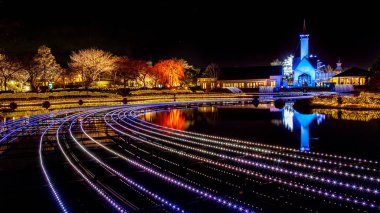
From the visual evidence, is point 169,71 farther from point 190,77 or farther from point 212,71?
point 212,71

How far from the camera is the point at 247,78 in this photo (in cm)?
7112

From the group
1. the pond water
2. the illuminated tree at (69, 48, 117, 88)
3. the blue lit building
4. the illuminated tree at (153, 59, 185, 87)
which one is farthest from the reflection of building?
the pond water

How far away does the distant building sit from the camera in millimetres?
70188

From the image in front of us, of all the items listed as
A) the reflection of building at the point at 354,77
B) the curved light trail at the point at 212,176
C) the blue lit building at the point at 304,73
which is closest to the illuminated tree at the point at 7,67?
the curved light trail at the point at 212,176

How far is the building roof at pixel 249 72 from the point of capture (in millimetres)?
70750

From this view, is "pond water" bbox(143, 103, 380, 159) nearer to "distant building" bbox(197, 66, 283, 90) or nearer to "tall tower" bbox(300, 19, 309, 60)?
"distant building" bbox(197, 66, 283, 90)

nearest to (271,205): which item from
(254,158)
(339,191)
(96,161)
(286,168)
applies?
(339,191)

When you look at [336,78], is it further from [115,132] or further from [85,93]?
[115,132]

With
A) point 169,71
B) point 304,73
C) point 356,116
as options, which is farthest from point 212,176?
point 304,73

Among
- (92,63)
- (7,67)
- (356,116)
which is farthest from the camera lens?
(92,63)

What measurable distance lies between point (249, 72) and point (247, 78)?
239 centimetres

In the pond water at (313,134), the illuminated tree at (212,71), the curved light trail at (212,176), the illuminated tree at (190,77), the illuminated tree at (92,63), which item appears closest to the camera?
the curved light trail at (212,176)

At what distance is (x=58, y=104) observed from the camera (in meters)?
27.5

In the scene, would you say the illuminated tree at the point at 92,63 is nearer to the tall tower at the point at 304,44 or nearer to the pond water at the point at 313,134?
the pond water at the point at 313,134
